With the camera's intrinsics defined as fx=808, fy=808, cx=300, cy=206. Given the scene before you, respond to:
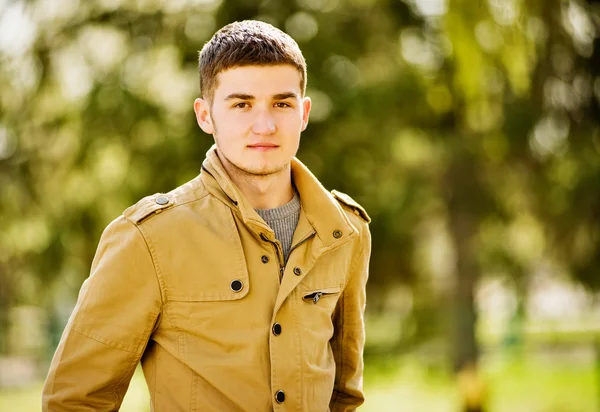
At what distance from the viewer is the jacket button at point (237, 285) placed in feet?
6.23

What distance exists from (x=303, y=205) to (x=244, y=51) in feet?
1.43

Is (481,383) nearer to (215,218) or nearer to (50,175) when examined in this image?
(50,175)

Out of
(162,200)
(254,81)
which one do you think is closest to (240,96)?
(254,81)

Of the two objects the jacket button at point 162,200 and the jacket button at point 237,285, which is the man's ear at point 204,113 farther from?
the jacket button at point 237,285

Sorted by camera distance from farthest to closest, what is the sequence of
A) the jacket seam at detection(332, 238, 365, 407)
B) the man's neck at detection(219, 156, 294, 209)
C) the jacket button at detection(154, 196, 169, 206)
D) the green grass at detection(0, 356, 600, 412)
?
the green grass at detection(0, 356, 600, 412)
the jacket seam at detection(332, 238, 365, 407)
the man's neck at detection(219, 156, 294, 209)
the jacket button at detection(154, 196, 169, 206)

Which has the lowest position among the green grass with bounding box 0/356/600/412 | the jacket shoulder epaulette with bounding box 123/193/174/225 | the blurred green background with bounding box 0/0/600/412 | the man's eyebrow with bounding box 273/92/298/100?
the jacket shoulder epaulette with bounding box 123/193/174/225

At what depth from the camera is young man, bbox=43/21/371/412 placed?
1831 millimetres

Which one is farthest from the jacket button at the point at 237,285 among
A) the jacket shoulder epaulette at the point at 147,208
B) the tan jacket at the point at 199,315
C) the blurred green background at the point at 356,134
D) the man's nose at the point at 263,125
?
the blurred green background at the point at 356,134

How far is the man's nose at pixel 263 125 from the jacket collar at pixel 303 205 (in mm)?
139

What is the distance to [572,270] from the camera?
6953mm

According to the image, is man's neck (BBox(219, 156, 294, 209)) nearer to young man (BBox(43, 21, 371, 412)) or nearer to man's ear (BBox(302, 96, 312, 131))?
young man (BBox(43, 21, 371, 412))

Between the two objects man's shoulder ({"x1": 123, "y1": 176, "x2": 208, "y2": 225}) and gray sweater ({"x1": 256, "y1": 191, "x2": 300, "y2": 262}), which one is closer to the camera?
man's shoulder ({"x1": 123, "y1": 176, "x2": 208, "y2": 225})

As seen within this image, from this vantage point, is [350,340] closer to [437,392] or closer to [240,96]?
[240,96]

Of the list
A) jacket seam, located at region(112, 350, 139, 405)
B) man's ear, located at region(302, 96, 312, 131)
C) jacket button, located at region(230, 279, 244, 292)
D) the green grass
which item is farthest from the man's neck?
the green grass
